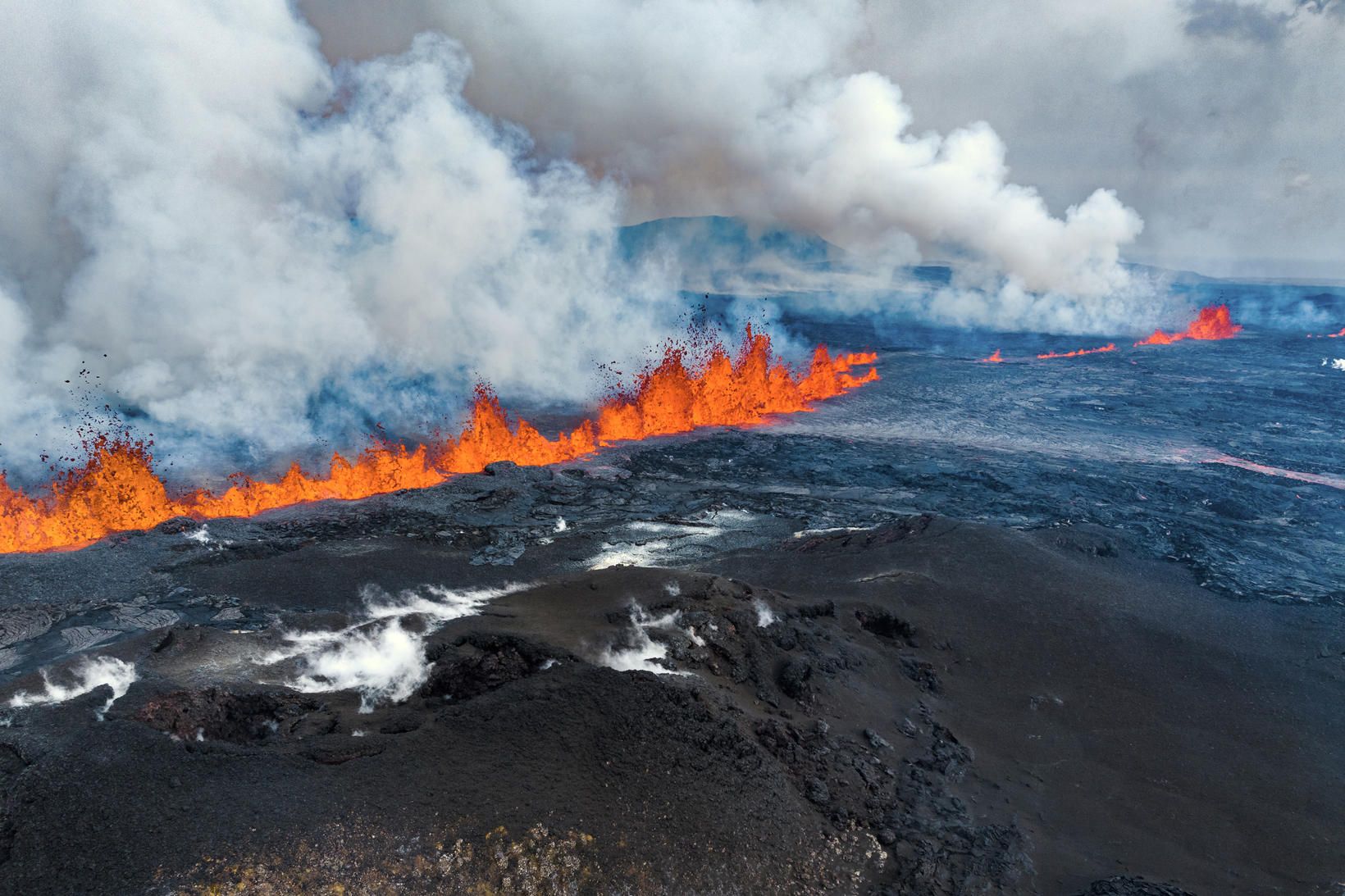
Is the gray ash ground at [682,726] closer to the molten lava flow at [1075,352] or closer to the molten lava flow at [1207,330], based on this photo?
the molten lava flow at [1075,352]

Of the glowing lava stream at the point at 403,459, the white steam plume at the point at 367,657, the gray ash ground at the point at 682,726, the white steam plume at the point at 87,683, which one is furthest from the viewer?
the glowing lava stream at the point at 403,459

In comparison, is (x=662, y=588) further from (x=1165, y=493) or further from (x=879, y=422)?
(x=879, y=422)

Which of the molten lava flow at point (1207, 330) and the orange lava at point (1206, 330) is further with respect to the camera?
the molten lava flow at point (1207, 330)

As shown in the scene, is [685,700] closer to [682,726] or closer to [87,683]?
[682,726]

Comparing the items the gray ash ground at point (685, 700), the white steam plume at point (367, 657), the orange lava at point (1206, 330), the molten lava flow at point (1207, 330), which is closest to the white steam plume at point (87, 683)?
the gray ash ground at point (685, 700)


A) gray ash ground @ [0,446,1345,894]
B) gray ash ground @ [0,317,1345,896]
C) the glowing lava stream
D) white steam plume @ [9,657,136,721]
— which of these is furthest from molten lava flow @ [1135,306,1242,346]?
white steam plume @ [9,657,136,721]

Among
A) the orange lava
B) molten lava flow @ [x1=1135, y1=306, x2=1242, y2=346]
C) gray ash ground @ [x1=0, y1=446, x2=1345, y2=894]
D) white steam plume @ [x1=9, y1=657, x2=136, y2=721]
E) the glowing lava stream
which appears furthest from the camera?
molten lava flow @ [x1=1135, y1=306, x2=1242, y2=346]

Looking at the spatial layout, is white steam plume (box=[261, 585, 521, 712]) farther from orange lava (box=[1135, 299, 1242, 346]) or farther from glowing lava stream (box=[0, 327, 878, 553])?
orange lava (box=[1135, 299, 1242, 346])
